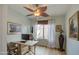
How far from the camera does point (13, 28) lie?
1.53 metres

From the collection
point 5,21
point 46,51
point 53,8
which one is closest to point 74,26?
point 53,8

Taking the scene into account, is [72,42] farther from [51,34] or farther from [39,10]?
[39,10]

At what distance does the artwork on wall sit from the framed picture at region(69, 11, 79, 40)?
0.62 meters

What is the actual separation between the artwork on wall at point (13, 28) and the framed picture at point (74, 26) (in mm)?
616

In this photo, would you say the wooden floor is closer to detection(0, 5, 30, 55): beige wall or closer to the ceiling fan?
detection(0, 5, 30, 55): beige wall

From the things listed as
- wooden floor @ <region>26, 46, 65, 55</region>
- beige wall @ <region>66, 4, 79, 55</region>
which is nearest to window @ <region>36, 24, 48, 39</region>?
wooden floor @ <region>26, 46, 65, 55</region>

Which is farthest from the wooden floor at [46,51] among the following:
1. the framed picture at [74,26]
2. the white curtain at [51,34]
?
the framed picture at [74,26]

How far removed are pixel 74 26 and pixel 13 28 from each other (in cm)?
72

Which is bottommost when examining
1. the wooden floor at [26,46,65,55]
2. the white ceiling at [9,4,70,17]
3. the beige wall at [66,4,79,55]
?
the wooden floor at [26,46,65,55]

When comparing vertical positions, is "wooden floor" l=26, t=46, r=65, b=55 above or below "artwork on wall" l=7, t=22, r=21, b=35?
below

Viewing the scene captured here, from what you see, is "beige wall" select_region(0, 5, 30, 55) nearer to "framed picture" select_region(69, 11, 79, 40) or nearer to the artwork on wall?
the artwork on wall

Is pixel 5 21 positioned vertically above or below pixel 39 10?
below

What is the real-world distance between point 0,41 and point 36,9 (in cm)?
58

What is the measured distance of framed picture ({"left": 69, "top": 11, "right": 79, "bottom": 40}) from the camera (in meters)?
1.48
